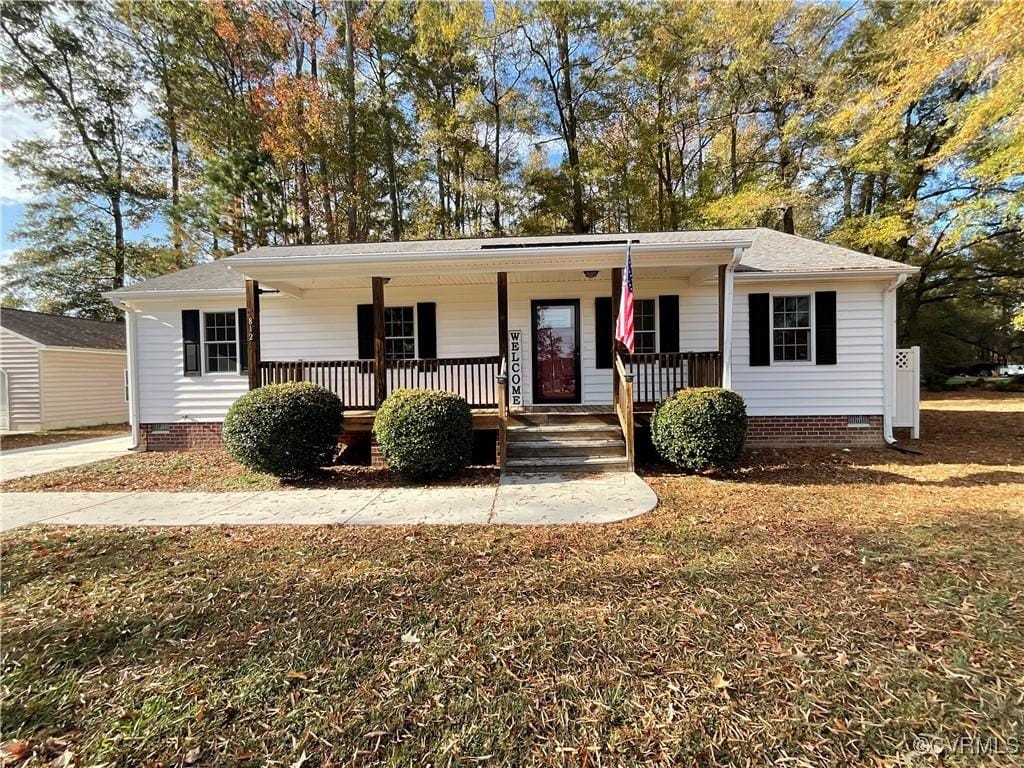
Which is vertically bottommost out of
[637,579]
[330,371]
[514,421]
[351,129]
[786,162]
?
[637,579]

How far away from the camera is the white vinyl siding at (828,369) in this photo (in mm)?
8102

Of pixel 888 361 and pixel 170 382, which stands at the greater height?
pixel 888 361

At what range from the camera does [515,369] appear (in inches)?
345

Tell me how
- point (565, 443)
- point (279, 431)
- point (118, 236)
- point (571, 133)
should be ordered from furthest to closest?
point (118, 236)
point (571, 133)
point (565, 443)
point (279, 431)

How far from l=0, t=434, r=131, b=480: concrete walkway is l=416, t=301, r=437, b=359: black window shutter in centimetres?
630

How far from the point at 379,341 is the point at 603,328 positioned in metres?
4.21

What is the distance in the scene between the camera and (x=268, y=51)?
1599 cm

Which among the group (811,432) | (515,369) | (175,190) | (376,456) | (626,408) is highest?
(175,190)

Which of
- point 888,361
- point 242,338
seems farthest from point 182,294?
point 888,361

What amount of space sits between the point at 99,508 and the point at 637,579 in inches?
238

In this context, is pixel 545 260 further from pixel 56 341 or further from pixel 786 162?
pixel 56 341

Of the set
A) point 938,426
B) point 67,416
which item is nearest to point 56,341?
point 67,416

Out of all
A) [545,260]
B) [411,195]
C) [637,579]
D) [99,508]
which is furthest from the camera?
[411,195]

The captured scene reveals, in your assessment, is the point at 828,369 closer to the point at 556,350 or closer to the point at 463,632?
the point at 556,350
